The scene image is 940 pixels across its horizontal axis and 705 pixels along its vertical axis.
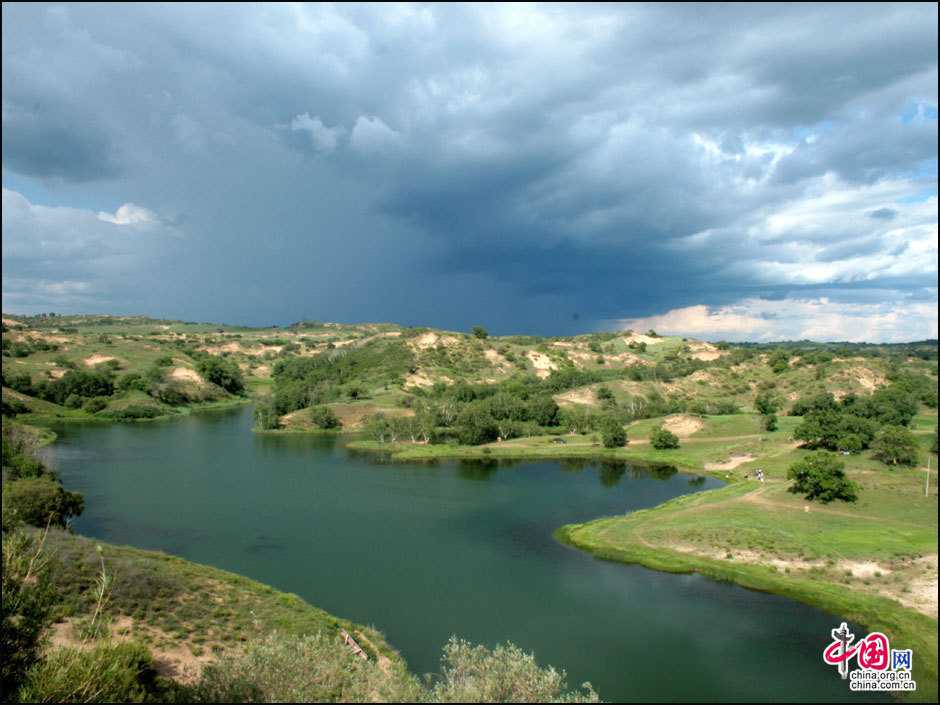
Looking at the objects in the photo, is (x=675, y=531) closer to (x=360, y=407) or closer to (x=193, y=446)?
(x=193, y=446)

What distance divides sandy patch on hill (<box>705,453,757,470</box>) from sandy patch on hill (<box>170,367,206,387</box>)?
5329 inches

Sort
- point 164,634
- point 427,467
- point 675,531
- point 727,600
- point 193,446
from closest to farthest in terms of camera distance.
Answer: point 164,634 < point 727,600 < point 675,531 < point 427,467 < point 193,446

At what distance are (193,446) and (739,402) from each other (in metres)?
109

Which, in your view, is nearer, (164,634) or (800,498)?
(164,634)

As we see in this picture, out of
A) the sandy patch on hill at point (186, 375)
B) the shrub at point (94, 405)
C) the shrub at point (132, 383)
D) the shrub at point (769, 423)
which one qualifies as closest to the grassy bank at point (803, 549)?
the shrub at point (769, 423)

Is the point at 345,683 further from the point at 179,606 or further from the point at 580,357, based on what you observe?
the point at 580,357

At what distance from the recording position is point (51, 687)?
18.1 meters

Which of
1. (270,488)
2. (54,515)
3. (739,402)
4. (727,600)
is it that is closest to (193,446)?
(270,488)

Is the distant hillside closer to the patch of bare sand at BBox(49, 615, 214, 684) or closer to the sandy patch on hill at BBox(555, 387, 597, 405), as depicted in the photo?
the sandy patch on hill at BBox(555, 387, 597, 405)

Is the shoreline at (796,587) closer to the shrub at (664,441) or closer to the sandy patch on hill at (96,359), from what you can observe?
the shrub at (664,441)

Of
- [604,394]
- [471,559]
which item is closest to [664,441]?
[604,394]

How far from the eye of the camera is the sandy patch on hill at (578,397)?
138 metres

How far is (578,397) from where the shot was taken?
14088cm

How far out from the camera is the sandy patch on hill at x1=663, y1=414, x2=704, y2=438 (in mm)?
107812
